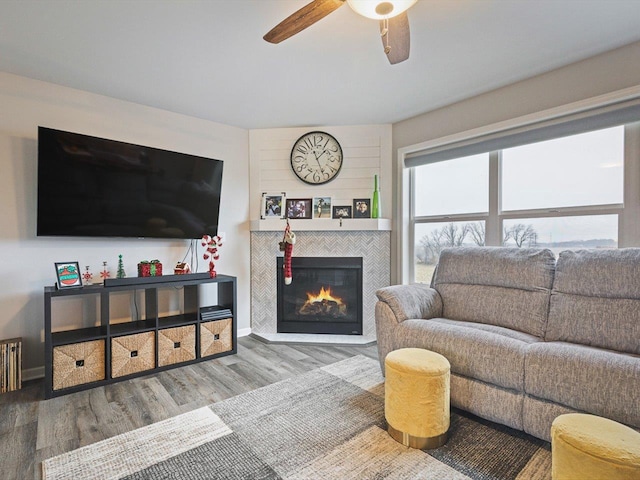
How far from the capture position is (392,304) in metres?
2.44

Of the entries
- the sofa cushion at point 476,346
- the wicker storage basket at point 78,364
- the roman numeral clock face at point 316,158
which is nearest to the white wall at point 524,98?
the roman numeral clock face at point 316,158

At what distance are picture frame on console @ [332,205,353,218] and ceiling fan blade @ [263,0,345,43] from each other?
2218 mm

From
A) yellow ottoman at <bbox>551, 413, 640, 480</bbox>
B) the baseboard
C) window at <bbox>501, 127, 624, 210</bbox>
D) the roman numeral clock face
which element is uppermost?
the roman numeral clock face

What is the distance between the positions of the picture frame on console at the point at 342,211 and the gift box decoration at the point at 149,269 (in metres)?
1.86

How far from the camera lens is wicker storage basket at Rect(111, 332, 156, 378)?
103 inches

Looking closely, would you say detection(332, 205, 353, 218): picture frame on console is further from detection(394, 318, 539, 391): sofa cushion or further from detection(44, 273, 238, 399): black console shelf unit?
detection(394, 318, 539, 391): sofa cushion

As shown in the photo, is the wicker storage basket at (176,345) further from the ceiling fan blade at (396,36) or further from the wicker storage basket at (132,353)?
the ceiling fan blade at (396,36)

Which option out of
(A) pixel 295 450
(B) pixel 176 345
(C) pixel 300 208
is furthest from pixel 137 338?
(C) pixel 300 208

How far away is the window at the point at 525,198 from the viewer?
246cm

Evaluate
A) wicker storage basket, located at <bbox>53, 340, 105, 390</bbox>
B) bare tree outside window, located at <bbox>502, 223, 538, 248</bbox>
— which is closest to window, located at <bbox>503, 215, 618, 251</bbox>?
bare tree outside window, located at <bbox>502, 223, 538, 248</bbox>

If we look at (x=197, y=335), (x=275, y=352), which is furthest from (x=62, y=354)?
(x=275, y=352)

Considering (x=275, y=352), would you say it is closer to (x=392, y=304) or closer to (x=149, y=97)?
(x=392, y=304)

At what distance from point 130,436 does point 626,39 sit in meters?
3.92

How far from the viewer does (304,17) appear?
1507 millimetres
